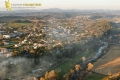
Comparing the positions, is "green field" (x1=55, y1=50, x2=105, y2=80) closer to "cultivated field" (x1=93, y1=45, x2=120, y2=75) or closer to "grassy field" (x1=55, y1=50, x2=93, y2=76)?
"grassy field" (x1=55, y1=50, x2=93, y2=76)

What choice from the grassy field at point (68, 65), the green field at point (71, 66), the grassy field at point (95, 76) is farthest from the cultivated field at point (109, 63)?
the grassy field at point (68, 65)

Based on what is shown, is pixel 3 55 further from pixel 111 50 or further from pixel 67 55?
pixel 111 50

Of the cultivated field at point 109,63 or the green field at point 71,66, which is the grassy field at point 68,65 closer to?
the green field at point 71,66

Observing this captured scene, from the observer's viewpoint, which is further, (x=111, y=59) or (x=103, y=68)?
(x=111, y=59)

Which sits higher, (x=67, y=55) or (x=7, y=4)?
(x=7, y=4)

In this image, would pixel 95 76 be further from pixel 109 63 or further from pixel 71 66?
pixel 109 63

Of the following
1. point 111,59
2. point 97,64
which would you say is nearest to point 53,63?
point 97,64

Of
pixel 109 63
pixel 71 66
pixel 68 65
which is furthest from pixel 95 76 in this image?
pixel 109 63

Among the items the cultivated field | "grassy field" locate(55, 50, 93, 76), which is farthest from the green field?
the cultivated field
